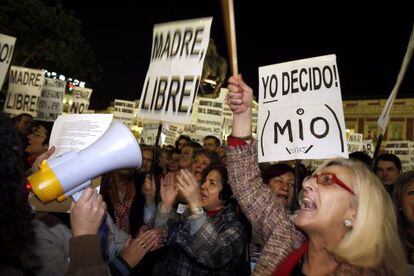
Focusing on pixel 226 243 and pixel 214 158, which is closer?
pixel 226 243

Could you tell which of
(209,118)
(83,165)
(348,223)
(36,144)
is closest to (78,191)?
(83,165)

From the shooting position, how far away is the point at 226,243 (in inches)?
124

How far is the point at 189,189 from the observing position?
3193mm

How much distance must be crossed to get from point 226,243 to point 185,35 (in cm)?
228

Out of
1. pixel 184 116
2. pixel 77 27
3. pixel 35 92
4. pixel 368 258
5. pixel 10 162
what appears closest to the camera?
pixel 10 162

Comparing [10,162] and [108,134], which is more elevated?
[108,134]

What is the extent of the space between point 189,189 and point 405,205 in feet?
5.54

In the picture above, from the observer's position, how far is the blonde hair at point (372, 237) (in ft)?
7.47

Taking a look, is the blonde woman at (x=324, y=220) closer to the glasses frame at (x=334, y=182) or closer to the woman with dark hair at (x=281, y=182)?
the glasses frame at (x=334, y=182)

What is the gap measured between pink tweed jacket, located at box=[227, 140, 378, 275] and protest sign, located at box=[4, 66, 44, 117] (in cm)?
617

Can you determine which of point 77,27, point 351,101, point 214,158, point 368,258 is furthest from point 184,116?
point 351,101

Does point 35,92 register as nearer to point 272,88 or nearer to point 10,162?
point 272,88

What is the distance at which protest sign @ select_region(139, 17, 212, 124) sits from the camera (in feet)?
14.0

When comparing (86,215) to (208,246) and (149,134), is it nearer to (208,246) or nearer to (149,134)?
(208,246)
